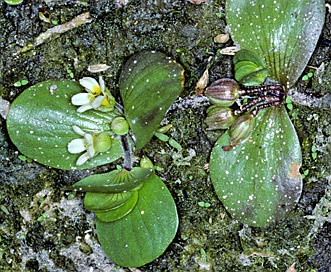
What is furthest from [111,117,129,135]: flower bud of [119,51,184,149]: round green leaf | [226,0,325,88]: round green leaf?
[226,0,325,88]: round green leaf

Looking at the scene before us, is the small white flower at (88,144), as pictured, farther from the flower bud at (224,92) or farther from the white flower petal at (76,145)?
the flower bud at (224,92)

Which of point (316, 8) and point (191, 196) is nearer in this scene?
point (316, 8)

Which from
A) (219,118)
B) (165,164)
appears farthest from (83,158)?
(219,118)

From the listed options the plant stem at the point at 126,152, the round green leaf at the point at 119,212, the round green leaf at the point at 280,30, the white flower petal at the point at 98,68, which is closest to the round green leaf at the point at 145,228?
the round green leaf at the point at 119,212

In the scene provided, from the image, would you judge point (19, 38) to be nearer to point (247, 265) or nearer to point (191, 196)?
point (191, 196)

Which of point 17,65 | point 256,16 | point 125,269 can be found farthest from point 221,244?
point 17,65
